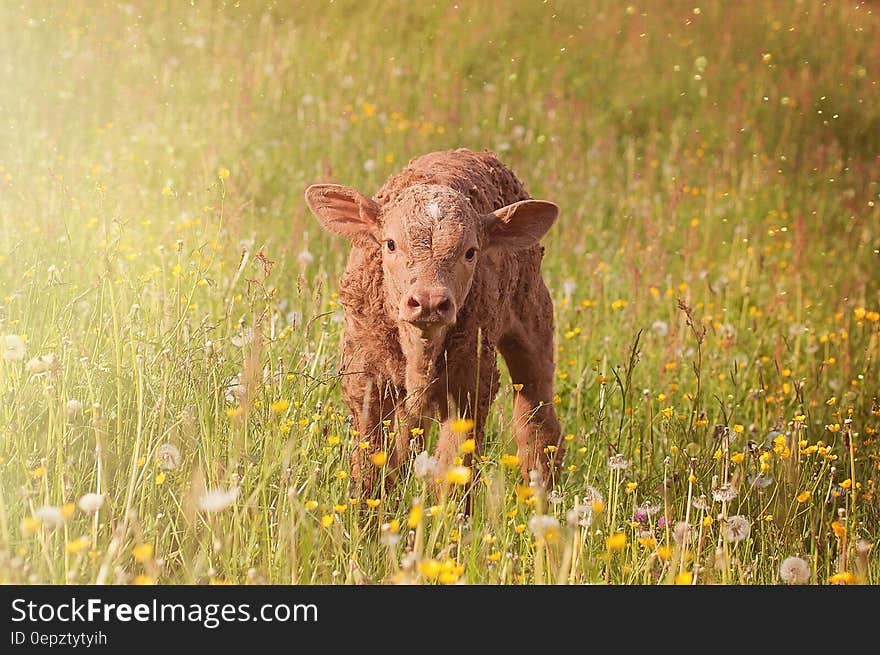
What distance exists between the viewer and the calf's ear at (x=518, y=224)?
168 inches

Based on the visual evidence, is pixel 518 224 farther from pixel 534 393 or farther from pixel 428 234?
pixel 534 393

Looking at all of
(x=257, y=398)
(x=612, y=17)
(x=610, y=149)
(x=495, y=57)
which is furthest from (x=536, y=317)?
(x=612, y=17)

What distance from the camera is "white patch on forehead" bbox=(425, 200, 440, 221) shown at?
156 inches

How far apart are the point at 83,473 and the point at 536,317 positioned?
7.37ft

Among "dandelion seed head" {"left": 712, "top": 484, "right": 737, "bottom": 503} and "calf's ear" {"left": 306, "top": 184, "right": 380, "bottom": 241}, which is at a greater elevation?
"calf's ear" {"left": 306, "top": 184, "right": 380, "bottom": 241}

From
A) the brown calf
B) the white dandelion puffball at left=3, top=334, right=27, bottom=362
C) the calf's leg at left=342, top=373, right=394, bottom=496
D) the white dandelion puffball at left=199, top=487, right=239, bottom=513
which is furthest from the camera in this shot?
the calf's leg at left=342, top=373, right=394, bottom=496

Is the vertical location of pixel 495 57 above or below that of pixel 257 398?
above

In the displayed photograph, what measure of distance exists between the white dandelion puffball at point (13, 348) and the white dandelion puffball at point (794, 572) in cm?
265

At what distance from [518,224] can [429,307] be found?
0.84 metres

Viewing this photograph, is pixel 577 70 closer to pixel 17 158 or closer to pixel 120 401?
pixel 17 158

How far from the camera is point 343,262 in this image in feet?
22.1

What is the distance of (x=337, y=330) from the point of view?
551 centimetres

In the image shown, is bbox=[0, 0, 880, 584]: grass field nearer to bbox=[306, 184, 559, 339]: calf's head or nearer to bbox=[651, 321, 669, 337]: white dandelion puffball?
bbox=[651, 321, 669, 337]: white dandelion puffball

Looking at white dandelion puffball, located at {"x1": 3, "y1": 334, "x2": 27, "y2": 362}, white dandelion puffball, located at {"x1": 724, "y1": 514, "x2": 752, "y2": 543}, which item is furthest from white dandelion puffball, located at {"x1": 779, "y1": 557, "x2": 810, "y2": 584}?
white dandelion puffball, located at {"x1": 3, "y1": 334, "x2": 27, "y2": 362}
